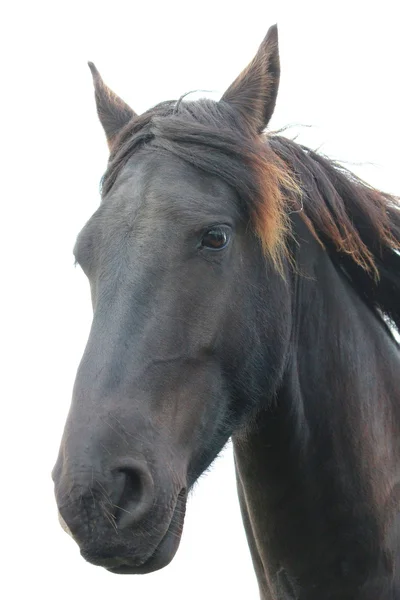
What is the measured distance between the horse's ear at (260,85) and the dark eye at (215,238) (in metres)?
0.74

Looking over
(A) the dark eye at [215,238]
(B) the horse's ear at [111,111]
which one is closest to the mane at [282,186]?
(A) the dark eye at [215,238]

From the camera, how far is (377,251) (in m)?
4.36

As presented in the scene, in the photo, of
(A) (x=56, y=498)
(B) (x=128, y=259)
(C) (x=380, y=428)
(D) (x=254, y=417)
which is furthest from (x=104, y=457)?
(C) (x=380, y=428)

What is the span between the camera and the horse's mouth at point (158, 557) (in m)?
2.92

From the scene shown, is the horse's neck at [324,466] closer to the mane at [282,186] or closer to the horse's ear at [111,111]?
the mane at [282,186]

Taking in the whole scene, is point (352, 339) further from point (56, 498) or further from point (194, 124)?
point (56, 498)

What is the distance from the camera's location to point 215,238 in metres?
3.49

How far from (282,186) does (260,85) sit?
500 mm

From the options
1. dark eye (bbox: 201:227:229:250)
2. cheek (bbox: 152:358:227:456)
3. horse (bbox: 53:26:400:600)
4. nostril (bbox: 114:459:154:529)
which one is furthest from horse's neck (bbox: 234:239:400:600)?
nostril (bbox: 114:459:154:529)

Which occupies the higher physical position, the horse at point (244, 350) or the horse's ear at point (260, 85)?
the horse's ear at point (260, 85)

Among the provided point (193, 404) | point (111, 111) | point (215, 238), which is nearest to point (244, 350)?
point (193, 404)

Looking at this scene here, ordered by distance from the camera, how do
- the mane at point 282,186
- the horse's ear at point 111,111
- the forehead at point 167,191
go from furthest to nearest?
the horse's ear at point 111,111
the mane at point 282,186
the forehead at point 167,191

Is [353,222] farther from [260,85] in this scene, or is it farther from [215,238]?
[215,238]

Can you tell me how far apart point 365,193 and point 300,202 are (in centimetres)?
54
